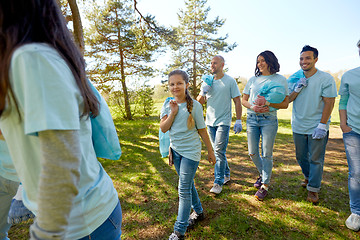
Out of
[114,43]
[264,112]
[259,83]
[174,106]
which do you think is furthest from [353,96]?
[114,43]

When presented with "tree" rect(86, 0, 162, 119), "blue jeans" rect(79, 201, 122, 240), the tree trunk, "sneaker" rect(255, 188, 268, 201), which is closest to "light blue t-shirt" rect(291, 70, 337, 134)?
"sneaker" rect(255, 188, 268, 201)

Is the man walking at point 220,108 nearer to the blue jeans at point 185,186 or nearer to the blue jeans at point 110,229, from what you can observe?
the blue jeans at point 185,186

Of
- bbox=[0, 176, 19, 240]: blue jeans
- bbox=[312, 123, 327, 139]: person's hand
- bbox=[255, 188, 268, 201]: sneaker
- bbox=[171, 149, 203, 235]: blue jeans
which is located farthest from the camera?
bbox=[255, 188, 268, 201]: sneaker

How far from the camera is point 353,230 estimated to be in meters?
2.47

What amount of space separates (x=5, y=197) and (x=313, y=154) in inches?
147

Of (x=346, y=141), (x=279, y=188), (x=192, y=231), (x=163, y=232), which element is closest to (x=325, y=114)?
(x=346, y=141)

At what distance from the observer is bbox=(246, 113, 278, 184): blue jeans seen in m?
3.05

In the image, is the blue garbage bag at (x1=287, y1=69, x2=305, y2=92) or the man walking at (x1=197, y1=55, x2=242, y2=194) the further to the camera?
the man walking at (x1=197, y1=55, x2=242, y2=194)

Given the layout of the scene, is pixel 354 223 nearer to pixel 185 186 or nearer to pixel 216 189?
pixel 216 189

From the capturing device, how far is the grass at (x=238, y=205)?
8.25 feet

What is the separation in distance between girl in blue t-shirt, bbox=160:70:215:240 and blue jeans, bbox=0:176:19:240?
1405 mm

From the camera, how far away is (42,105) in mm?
567

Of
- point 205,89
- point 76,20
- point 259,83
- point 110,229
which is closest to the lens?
point 110,229

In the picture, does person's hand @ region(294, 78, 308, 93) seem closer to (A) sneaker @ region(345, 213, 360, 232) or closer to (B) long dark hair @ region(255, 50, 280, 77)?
(B) long dark hair @ region(255, 50, 280, 77)
